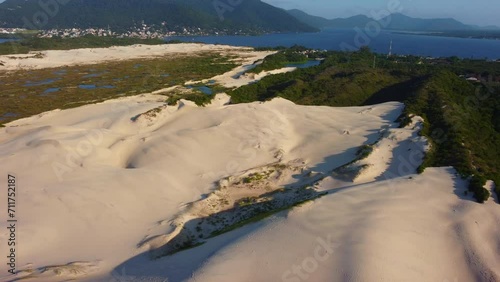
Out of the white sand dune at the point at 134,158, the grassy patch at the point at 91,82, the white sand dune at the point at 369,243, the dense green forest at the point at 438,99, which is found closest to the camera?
the white sand dune at the point at 369,243

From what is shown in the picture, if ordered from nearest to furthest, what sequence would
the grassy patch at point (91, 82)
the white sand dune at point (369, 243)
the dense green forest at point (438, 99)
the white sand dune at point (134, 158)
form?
the white sand dune at point (369, 243) < the white sand dune at point (134, 158) < the dense green forest at point (438, 99) < the grassy patch at point (91, 82)

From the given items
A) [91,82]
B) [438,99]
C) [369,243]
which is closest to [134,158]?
[369,243]

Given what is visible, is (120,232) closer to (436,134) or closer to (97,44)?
(436,134)

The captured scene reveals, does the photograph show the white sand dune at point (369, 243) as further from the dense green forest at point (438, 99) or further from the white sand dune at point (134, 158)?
the white sand dune at point (134, 158)

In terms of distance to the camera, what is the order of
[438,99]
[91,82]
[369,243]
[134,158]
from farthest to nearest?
1. [91,82]
2. [438,99]
3. [134,158]
4. [369,243]

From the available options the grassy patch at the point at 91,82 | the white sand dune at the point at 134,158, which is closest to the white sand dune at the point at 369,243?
the white sand dune at the point at 134,158

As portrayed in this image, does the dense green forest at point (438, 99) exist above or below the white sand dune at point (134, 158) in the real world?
above

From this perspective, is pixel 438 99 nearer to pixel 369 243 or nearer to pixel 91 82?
pixel 369 243

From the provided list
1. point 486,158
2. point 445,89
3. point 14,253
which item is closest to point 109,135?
point 14,253
